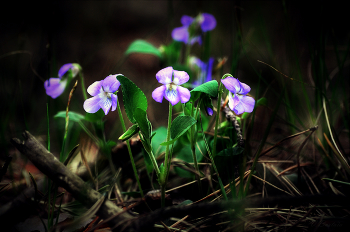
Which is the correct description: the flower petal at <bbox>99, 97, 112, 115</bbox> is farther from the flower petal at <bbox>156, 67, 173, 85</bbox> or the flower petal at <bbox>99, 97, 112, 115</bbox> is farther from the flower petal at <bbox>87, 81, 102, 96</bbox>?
the flower petal at <bbox>156, 67, 173, 85</bbox>

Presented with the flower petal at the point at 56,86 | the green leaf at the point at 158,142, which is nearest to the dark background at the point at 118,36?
the green leaf at the point at 158,142

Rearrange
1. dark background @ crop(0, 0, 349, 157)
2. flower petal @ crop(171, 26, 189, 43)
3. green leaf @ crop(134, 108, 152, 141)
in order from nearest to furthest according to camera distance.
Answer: green leaf @ crop(134, 108, 152, 141) < flower petal @ crop(171, 26, 189, 43) < dark background @ crop(0, 0, 349, 157)

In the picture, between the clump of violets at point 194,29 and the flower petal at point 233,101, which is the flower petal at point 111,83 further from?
the clump of violets at point 194,29

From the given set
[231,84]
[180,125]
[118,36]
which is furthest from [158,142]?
[118,36]

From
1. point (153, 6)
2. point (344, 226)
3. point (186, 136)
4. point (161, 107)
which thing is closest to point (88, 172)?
point (186, 136)

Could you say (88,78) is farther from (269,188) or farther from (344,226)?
(344,226)

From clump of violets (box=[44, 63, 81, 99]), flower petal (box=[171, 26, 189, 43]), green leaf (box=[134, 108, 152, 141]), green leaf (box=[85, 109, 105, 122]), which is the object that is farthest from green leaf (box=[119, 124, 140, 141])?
flower petal (box=[171, 26, 189, 43])
